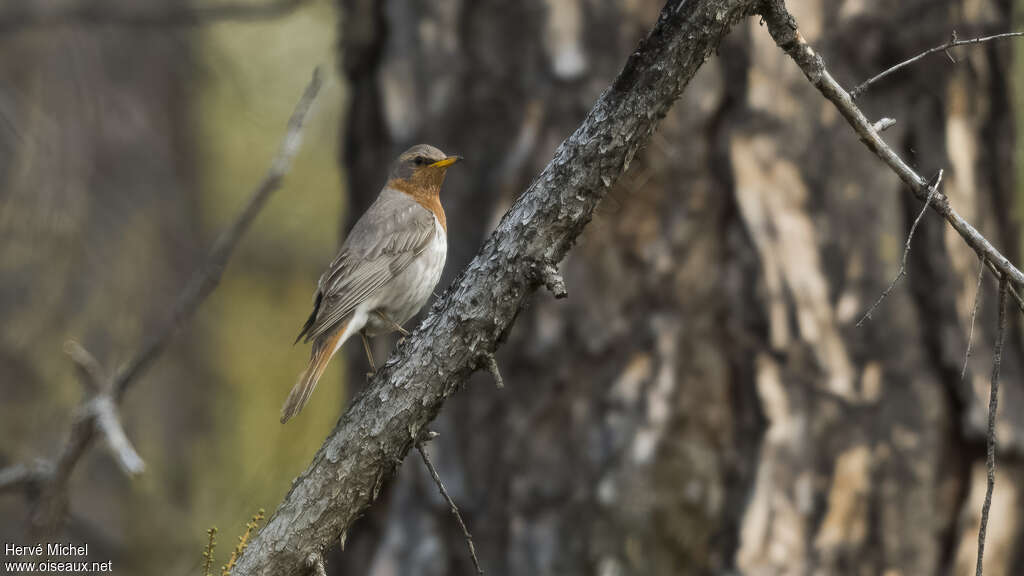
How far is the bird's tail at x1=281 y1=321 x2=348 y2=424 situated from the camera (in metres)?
2.75

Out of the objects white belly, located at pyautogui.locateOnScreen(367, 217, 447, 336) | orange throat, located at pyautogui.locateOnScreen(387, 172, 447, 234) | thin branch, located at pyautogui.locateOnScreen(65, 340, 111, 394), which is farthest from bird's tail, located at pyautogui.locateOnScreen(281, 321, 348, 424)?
orange throat, located at pyautogui.locateOnScreen(387, 172, 447, 234)

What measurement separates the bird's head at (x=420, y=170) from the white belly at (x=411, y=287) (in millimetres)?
357

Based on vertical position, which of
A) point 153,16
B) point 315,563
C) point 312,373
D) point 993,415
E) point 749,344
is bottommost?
point 993,415

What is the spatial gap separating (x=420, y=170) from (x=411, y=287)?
58 centimetres

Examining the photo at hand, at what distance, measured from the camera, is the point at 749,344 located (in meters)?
4.09

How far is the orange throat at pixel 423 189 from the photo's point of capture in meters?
3.75

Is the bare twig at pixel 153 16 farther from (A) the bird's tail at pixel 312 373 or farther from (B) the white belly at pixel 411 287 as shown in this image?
(A) the bird's tail at pixel 312 373

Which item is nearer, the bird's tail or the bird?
the bird's tail

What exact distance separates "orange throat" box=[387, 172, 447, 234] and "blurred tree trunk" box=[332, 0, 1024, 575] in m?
0.61

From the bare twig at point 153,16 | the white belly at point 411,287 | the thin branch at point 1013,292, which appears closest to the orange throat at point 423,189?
the white belly at point 411,287

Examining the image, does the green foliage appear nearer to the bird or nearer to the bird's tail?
the bird's tail

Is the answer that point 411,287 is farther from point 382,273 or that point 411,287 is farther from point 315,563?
point 315,563

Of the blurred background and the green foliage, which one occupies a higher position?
the blurred background

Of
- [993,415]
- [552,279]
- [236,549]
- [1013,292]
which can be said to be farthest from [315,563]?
[1013,292]
